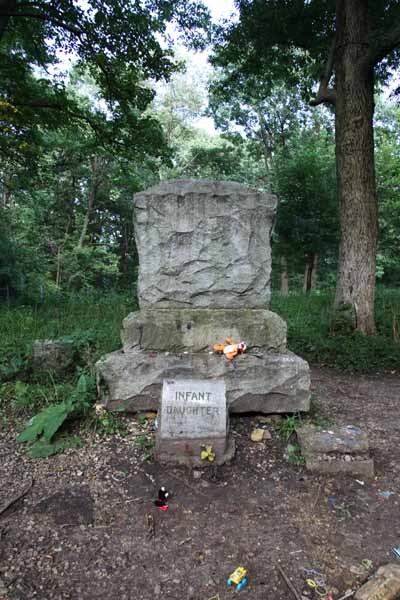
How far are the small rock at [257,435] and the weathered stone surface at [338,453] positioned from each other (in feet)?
1.24

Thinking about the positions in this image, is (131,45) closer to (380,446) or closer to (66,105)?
(66,105)

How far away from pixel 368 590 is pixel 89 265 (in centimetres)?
1482

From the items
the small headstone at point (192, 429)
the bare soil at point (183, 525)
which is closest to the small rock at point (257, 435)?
the bare soil at point (183, 525)

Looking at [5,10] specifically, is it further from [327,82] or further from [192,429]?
[192,429]

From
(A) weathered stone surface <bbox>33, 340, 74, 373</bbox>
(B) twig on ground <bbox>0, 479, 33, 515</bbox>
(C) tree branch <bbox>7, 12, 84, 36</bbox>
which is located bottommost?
(B) twig on ground <bbox>0, 479, 33, 515</bbox>

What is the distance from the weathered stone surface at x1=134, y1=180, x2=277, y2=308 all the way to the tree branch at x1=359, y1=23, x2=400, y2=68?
4.20 m

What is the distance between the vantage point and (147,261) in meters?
3.62

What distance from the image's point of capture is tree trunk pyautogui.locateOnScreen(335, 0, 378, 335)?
238 inches

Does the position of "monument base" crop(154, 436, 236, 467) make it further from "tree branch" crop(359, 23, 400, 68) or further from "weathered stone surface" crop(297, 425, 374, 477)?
"tree branch" crop(359, 23, 400, 68)

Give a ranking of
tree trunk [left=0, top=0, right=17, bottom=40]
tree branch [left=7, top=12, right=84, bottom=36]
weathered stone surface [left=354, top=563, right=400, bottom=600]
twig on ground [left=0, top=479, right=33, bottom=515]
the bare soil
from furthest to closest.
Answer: tree branch [left=7, top=12, right=84, bottom=36]
tree trunk [left=0, top=0, right=17, bottom=40]
twig on ground [left=0, top=479, right=33, bottom=515]
the bare soil
weathered stone surface [left=354, top=563, right=400, bottom=600]

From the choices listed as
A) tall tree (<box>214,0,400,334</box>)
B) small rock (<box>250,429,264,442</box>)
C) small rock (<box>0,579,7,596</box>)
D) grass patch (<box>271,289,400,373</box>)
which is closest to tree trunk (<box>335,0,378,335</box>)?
tall tree (<box>214,0,400,334</box>)

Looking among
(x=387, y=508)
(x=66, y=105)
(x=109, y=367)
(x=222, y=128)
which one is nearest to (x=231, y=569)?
(x=387, y=508)

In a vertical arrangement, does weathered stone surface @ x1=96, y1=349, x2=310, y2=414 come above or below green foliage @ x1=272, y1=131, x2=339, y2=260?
below

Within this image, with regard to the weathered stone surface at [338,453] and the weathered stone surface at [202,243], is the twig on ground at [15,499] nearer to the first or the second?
the weathered stone surface at [202,243]
